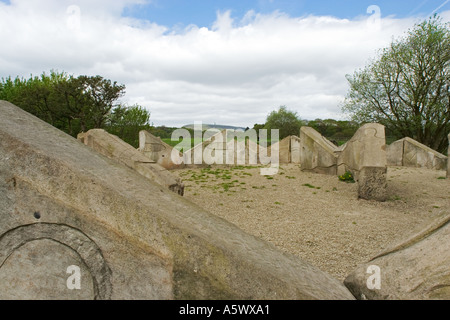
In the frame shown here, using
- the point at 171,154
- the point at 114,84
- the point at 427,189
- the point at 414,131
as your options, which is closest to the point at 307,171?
the point at 427,189

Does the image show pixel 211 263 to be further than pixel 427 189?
No

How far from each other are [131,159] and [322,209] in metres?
3.91

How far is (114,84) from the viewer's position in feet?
63.1

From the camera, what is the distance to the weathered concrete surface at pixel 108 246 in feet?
5.08

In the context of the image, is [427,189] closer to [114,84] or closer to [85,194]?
[85,194]

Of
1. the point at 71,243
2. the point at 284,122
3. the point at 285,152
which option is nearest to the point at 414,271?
the point at 71,243

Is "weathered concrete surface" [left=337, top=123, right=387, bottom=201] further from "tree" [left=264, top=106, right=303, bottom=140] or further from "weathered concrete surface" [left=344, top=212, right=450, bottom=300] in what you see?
"tree" [left=264, top=106, right=303, bottom=140]

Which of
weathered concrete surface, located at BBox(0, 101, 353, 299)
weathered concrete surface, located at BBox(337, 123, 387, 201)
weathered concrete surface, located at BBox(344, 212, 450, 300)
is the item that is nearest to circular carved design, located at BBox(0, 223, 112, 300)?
weathered concrete surface, located at BBox(0, 101, 353, 299)

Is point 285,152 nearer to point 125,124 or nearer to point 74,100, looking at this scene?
point 125,124

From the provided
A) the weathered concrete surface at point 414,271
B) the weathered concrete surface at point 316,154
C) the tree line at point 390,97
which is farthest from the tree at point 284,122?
the weathered concrete surface at point 414,271

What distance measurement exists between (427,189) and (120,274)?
8.16 meters

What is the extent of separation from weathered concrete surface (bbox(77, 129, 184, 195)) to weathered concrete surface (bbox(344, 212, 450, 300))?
4.34m

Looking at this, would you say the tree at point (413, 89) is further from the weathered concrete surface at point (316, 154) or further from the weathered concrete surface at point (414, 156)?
the weathered concrete surface at point (316, 154)

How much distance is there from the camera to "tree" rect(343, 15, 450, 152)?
14359 millimetres
